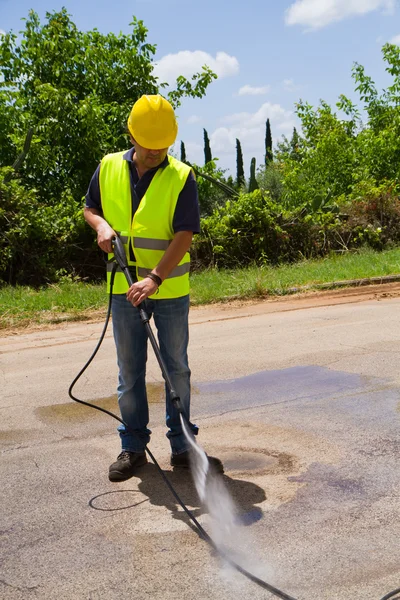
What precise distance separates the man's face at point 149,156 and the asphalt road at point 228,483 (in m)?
1.78

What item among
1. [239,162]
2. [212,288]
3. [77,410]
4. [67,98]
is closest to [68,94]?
[67,98]

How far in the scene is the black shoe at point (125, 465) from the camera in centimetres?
426

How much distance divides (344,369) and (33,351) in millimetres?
3580

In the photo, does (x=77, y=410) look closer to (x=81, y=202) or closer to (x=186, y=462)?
(x=186, y=462)

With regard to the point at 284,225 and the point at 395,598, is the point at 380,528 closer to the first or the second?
the point at 395,598

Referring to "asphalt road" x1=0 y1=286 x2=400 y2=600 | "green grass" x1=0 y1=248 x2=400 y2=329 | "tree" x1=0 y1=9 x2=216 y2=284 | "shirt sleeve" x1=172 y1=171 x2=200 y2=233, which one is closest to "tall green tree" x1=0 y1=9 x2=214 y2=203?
"tree" x1=0 y1=9 x2=216 y2=284

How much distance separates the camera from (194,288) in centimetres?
1191

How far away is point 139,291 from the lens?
390 centimetres

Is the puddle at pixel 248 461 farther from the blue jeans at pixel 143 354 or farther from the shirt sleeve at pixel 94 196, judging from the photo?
the shirt sleeve at pixel 94 196

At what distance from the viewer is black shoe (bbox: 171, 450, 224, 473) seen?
425cm

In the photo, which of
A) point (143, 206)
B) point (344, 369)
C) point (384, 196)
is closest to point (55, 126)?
point (384, 196)

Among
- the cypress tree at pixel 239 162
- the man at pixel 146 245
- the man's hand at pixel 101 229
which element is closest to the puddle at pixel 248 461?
the man at pixel 146 245

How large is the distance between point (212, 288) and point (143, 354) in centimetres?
752

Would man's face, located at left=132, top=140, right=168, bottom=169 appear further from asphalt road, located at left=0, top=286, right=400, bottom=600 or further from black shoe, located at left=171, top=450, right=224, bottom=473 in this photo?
asphalt road, located at left=0, top=286, right=400, bottom=600
